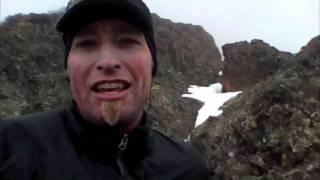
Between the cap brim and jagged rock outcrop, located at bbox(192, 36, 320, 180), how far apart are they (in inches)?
353

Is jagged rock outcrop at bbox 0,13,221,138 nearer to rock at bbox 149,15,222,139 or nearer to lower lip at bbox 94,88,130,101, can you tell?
rock at bbox 149,15,222,139

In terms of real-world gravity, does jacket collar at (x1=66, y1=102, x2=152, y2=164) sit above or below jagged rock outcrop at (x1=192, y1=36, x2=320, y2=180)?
above

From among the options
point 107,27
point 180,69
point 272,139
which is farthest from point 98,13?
point 180,69

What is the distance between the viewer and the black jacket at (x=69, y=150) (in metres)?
1.78

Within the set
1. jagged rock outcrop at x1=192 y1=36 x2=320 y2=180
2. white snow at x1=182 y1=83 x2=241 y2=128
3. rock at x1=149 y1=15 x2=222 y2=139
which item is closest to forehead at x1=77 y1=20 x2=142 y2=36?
jagged rock outcrop at x1=192 y1=36 x2=320 y2=180

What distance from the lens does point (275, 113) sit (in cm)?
1227

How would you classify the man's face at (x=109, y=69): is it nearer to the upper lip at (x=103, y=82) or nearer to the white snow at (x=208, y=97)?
the upper lip at (x=103, y=82)

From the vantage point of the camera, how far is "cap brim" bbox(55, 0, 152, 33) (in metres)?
1.80

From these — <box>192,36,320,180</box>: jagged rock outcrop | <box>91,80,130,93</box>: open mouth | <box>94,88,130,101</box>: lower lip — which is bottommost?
<box>192,36,320,180</box>: jagged rock outcrop

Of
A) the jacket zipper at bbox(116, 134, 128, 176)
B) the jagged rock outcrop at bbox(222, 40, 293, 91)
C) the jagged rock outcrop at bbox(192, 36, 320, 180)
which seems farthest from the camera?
the jagged rock outcrop at bbox(222, 40, 293, 91)

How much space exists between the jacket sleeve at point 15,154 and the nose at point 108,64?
0.30 metres

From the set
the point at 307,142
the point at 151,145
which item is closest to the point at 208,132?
the point at 307,142

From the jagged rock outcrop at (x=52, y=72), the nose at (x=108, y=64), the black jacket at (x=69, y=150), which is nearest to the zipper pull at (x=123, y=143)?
the black jacket at (x=69, y=150)

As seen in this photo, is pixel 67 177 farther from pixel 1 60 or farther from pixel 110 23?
pixel 1 60
